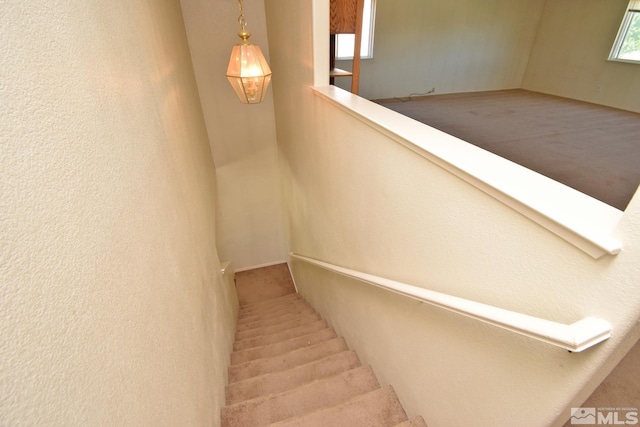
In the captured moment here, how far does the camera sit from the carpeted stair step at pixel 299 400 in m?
1.79

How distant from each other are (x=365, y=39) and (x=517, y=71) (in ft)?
8.37

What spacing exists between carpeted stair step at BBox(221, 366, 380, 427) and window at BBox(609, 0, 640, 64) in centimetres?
498

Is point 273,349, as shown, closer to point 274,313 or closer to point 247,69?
point 274,313

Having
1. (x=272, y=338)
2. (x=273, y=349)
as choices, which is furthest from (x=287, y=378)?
(x=272, y=338)

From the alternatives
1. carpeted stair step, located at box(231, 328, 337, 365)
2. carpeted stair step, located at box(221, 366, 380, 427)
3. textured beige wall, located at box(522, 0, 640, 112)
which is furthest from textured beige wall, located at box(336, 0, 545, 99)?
carpeted stair step, located at box(221, 366, 380, 427)

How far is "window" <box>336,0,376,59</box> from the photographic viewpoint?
4484mm

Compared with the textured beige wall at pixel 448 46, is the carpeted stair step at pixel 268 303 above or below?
below

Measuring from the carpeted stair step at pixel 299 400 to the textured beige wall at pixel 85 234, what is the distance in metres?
0.45

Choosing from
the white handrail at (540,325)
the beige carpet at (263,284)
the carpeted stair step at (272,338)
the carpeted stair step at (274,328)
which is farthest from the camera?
the beige carpet at (263,284)

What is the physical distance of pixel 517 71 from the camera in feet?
16.3

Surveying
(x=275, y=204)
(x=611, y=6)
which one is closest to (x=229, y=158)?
(x=275, y=204)

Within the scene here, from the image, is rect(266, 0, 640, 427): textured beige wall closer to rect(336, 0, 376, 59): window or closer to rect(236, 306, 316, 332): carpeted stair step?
rect(236, 306, 316, 332): carpeted stair step

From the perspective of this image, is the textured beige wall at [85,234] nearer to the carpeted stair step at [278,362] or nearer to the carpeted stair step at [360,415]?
the carpeted stair step at [360,415]

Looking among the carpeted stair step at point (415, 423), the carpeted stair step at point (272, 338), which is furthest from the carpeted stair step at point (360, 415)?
the carpeted stair step at point (272, 338)
